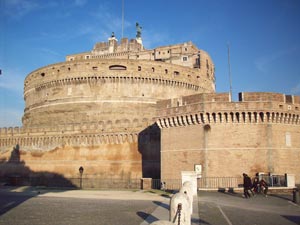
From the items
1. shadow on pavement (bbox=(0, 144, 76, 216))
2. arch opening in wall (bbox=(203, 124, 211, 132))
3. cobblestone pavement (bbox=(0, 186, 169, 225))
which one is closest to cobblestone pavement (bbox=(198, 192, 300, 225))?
cobblestone pavement (bbox=(0, 186, 169, 225))

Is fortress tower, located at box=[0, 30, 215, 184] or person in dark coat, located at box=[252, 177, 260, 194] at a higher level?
fortress tower, located at box=[0, 30, 215, 184]

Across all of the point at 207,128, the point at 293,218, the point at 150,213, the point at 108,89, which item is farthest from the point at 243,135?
the point at 108,89

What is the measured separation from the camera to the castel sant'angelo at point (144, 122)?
18.8 m

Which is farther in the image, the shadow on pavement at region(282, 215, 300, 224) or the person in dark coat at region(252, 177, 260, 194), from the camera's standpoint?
the person in dark coat at region(252, 177, 260, 194)

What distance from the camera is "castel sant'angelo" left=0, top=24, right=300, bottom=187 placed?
61.5 feet

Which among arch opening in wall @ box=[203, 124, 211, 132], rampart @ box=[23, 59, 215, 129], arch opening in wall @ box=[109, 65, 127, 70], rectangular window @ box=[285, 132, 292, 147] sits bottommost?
rectangular window @ box=[285, 132, 292, 147]

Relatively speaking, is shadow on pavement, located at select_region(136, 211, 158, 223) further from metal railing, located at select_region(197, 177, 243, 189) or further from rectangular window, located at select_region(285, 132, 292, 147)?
rectangular window, located at select_region(285, 132, 292, 147)

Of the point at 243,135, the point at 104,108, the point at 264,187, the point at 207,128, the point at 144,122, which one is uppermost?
the point at 104,108

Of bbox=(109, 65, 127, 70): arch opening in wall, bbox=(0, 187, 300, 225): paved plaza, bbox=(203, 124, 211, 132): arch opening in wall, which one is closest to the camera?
bbox=(0, 187, 300, 225): paved plaza

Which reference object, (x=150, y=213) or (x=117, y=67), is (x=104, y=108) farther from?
(x=150, y=213)

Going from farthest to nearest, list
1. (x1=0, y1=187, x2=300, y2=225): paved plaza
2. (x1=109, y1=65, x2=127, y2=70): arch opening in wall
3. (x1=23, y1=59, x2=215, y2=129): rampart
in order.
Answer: (x1=109, y1=65, x2=127, y2=70): arch opening in wall
(x1=23, y1=59, x2=215, y2=129): rampart
(x1=0, y1=187, x2=300, y2=225): paved plaza

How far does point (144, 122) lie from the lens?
102 ft

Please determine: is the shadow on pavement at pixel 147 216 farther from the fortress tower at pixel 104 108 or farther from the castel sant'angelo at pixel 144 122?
the fortress tower at pixel 104 108

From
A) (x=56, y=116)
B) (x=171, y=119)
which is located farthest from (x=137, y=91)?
(x=171, y=119)
